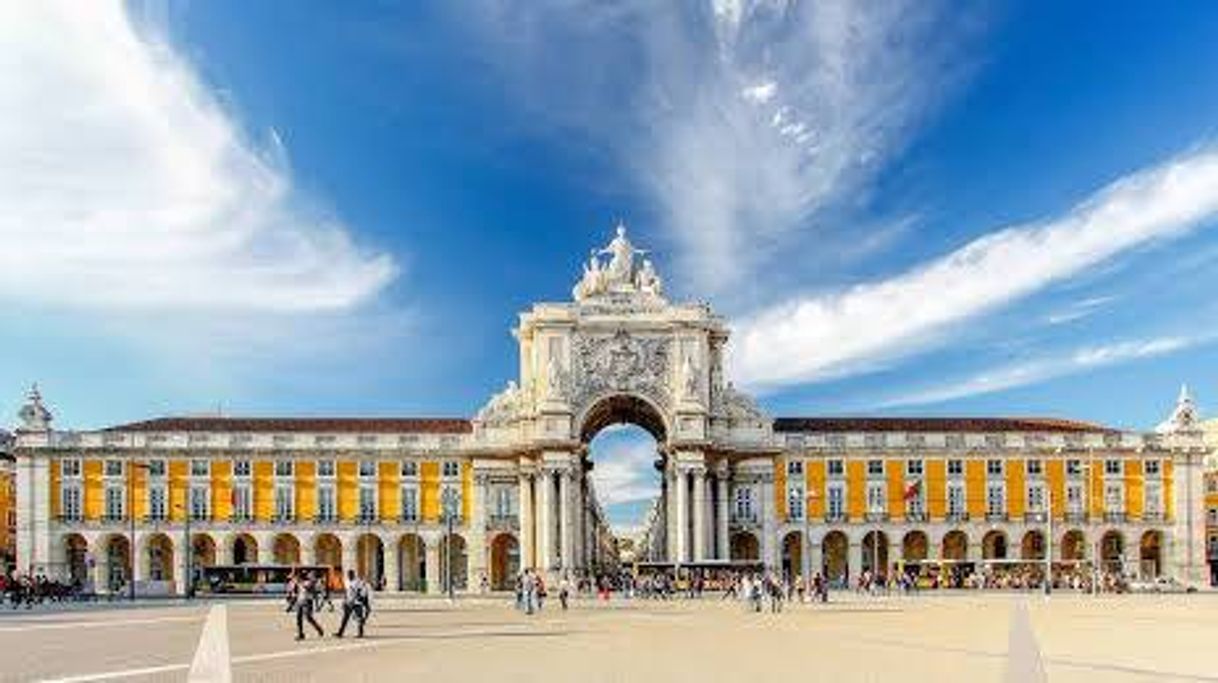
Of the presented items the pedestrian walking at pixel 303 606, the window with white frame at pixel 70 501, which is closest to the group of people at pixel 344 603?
the pedestrian walking at pixel 303 606

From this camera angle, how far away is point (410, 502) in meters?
105

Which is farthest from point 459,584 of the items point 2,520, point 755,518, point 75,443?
point 2,520

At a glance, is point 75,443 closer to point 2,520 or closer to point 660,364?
point 2,520

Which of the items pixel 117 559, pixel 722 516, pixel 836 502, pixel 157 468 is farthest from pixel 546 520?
pixel 117 559

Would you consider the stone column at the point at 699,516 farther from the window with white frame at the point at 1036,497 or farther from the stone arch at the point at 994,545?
the window with white frame at the point at 1036,497

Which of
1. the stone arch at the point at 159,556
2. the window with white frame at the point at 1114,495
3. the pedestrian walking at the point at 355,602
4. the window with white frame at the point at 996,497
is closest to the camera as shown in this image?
the pedestrian walking at the point at 355,602

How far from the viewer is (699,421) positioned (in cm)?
9781

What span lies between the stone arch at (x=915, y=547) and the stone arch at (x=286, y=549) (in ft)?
142

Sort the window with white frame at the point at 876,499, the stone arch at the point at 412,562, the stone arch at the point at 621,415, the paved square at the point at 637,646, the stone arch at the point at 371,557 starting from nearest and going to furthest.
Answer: the paved square at the point at 637,646 → the stone arch at the point at 621,415 → the stone arch at the point at 412,562 → the stone arch at the point at 371,557 → the window with white frame at the point at 876,499

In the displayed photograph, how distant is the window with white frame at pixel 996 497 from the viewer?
106 meters

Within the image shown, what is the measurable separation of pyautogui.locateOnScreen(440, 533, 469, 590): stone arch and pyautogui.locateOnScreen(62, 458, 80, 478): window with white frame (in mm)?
25824

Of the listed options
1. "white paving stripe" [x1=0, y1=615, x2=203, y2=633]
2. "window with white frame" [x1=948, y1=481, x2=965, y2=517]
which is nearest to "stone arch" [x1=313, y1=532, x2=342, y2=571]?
"window with white frame" [x1=948, y1=481, x2=965, y2=517]

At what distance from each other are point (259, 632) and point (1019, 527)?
76531 millimetres

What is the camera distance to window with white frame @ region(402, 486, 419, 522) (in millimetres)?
104438
